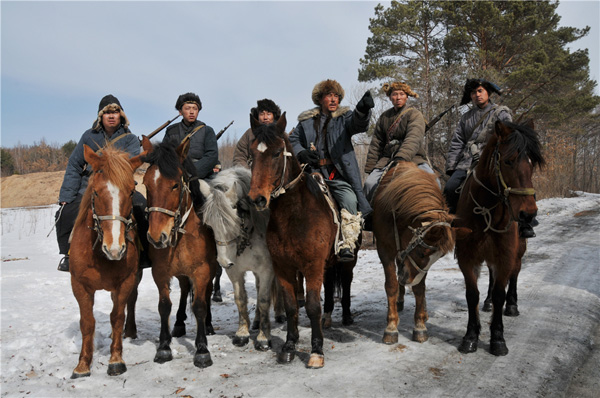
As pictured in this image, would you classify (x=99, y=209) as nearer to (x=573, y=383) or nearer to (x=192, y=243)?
(x=192, y=243)

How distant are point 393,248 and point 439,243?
0.93 m

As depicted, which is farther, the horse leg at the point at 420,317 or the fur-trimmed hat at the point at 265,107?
the fur-trimmed hat at the point at 265,107

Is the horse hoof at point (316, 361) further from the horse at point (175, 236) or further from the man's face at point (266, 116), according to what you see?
the man's face at point (266, 116)

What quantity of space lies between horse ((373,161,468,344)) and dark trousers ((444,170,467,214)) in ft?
2.40

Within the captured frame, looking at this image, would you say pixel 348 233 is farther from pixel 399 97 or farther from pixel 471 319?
pixel 399 97

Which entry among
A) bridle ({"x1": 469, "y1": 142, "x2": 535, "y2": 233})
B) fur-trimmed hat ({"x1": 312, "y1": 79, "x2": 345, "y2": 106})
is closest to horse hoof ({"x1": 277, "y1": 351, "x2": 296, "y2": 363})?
bridle ({"x1": 469, "y1": 142, "x2": 535, "y2": 233})

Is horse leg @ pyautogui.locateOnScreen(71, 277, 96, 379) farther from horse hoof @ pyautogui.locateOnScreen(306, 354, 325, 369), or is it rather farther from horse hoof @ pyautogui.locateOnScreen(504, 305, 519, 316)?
horse hoof @ pyautogui.locateOnScreen(504, 305, 519, 316)

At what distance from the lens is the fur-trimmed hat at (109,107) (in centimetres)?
493

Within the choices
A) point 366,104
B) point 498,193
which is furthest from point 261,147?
point 498,193

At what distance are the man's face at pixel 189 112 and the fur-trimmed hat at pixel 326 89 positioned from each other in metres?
1.86

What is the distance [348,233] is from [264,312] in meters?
1.51

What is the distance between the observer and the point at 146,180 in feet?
13.6

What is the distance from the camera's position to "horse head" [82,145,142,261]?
3748 mm

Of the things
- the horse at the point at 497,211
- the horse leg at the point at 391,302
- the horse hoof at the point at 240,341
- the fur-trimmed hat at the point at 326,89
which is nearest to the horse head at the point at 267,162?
the fur-trimmed hat at the point at 326,89
